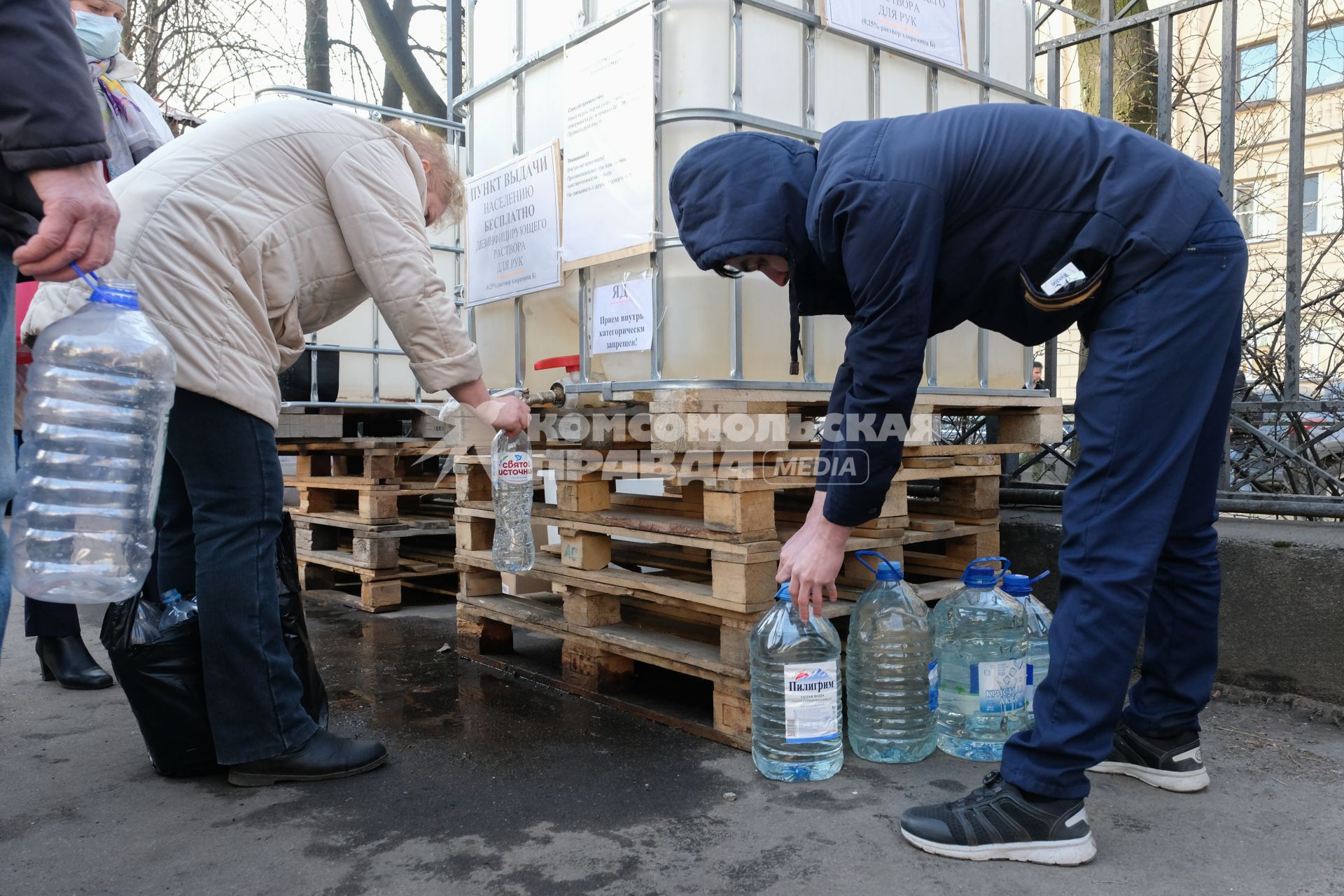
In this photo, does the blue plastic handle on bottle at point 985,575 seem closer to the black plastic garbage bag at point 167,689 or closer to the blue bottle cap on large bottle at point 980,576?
the blue bottle cap on large bottle at point 980,576

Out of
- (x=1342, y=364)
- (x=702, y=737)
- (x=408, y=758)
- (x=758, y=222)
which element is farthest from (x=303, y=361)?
(x=1342, y=364)

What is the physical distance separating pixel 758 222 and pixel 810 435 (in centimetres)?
155

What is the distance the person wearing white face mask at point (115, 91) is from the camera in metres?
3.22

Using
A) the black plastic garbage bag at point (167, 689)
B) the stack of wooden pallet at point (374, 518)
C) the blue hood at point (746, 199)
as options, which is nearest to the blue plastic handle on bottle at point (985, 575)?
the blue hood at point (746, 199)

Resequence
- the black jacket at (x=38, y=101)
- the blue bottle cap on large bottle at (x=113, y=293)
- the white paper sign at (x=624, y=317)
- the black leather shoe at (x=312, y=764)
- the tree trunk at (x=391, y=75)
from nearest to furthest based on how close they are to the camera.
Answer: the black jacket at (x=38, y=101) < the blue bottle cap on large bottle at (x=113, y=293) < the black leather shoe at (x=312, y=764) < the white paper sign at (x=624, y=317) < the tree trunk at (x=391, y=75)

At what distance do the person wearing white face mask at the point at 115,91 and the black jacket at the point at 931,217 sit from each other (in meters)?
2.24

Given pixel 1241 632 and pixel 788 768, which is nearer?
pixel 788 768

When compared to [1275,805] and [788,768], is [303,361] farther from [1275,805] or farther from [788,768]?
[1275,805]

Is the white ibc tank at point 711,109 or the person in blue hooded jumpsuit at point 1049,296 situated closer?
the person in blue hooded jumpsuit at point 1049,296

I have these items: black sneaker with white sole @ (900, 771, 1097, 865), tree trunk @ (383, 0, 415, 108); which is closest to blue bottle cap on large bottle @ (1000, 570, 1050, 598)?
black sneaker with white sole @ (900, 771, 1097, 865)

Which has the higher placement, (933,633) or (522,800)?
(933,633)

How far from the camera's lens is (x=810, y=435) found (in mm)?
3631

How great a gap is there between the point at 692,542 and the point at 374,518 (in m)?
2.60

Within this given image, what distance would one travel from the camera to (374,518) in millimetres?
4922
